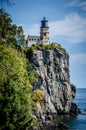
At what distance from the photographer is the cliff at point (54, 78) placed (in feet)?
405

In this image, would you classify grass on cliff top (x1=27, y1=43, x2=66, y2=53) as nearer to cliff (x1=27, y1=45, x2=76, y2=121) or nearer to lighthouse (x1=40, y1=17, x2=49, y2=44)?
cliff (x1=27, y1=45, x2=76, y2=121)

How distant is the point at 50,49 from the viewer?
434ft

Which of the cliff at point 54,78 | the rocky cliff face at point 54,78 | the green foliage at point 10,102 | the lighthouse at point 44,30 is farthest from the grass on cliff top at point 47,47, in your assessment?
the green foliage at point 10,102

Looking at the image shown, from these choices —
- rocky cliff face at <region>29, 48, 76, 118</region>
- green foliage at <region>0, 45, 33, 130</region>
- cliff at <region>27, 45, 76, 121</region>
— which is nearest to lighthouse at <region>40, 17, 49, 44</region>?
cliff at <region>27, 45, 76, 121</region>

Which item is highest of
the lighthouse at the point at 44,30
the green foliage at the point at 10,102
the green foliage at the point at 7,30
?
the lighthouse at the point at 44,30

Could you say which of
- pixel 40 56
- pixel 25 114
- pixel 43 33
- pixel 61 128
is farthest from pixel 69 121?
pixel 25 114

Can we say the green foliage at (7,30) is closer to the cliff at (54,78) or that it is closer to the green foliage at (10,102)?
the green foliage at (10,102)

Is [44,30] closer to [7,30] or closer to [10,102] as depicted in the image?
[7,30]

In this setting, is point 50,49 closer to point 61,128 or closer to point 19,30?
point 19,30

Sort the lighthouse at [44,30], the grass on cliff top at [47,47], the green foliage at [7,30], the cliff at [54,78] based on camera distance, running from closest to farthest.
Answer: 1. the green foliage at [7,30]
2. the cliff at [54,78]
3. the grass on cliff top at [47,47]
4. the lighthouse at [44,30]

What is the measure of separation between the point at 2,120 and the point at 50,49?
83141 mm

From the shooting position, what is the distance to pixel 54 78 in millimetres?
132875

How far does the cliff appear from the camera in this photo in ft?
405

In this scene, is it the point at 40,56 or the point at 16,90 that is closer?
the point at 16,90
